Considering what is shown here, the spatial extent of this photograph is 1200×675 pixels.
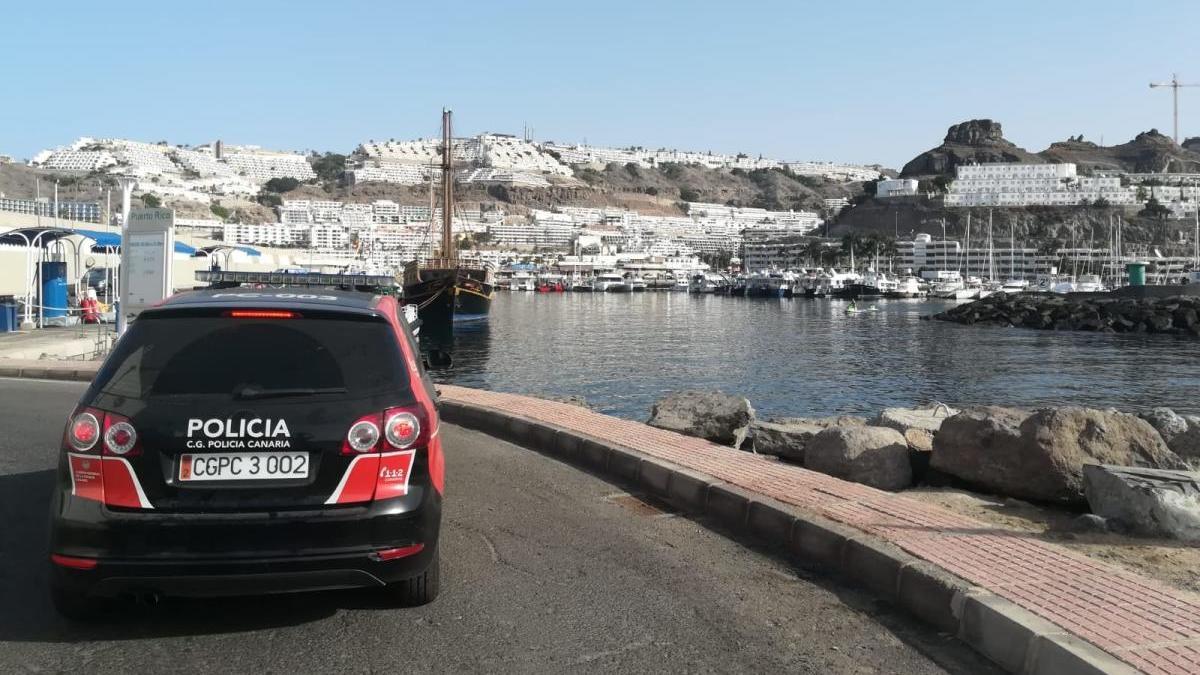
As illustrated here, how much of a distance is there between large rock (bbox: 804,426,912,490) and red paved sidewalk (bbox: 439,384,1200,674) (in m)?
0.59

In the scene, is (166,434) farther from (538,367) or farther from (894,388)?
(538,367)

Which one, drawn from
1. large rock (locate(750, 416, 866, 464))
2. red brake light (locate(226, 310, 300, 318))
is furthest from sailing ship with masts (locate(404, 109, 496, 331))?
red brake light (locate(226, 310, 300, 318))

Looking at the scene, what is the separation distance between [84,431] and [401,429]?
134cm

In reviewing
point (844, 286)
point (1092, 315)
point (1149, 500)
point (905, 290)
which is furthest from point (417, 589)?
point (905, 290)

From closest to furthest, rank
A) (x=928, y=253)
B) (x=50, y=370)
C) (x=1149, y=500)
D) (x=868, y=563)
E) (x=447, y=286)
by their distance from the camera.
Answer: (x=868, y=563) → (x=1149, y=500) → (x=50, y=370) → (x=447, y=286) → (x=928, y=253)

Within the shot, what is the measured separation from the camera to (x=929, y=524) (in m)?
5.84

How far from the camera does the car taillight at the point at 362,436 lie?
413 cm

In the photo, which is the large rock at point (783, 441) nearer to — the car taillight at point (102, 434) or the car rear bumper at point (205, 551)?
the car rear bumper at point (205, 551)

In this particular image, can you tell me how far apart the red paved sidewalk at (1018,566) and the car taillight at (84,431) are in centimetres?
409

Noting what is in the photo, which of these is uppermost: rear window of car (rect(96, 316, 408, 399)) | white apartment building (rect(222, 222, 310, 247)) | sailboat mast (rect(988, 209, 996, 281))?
white apartment building (rect(222, 222, 310, 247))

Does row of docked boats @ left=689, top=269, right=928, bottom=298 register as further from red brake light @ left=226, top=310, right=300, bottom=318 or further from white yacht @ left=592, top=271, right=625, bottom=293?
red brake light @ left=226, top=310, right=300, bottom=318

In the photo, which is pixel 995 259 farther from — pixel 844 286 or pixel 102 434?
pixel 102 434

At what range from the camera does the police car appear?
3.95m

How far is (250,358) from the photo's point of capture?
435 centimetres
